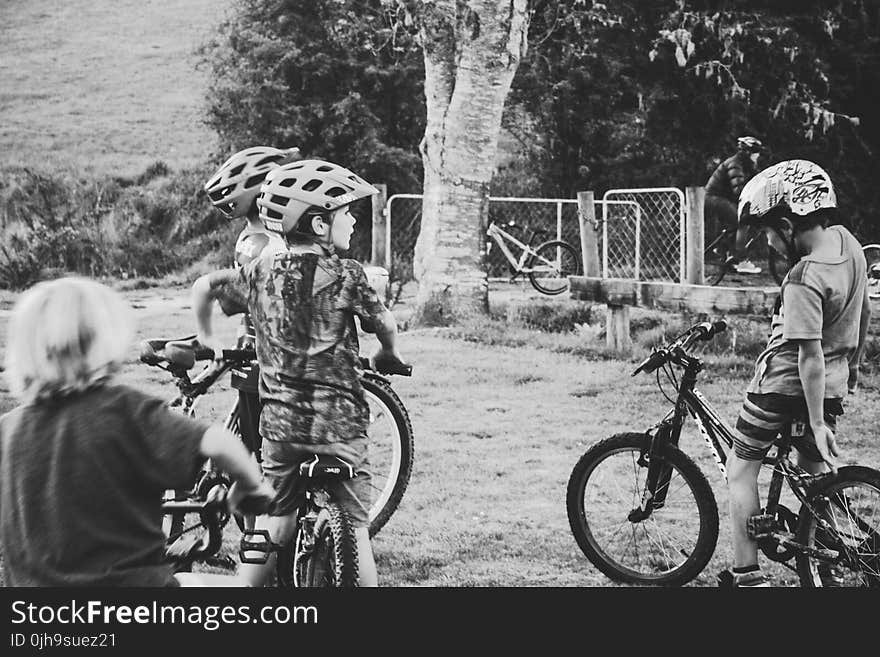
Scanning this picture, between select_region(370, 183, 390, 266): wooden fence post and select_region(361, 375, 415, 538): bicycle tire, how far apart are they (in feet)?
13.6

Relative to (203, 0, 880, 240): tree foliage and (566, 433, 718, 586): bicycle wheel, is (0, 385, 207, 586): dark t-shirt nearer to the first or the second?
(566, 433, 718, 586): bicycle wheel

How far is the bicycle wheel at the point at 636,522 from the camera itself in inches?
123

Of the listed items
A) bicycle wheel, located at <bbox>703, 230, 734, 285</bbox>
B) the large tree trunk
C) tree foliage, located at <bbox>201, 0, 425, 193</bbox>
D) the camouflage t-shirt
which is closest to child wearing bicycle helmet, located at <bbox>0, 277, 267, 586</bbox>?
the camouflage t-shirt

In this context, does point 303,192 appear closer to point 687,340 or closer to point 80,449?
point 80,449

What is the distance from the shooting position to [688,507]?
126 inches

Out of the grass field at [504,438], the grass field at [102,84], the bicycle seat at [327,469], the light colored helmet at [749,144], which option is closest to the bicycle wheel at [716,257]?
the light colored helmet at [749,144]

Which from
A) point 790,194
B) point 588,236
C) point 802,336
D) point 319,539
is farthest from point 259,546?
point 588,236

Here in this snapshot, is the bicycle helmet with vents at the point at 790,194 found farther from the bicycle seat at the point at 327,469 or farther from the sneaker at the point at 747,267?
the sneaker at the point at 747,267

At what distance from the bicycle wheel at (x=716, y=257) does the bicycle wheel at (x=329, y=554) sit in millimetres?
4193

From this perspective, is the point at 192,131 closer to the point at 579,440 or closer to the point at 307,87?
the point at 307,87

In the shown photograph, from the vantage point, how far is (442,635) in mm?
2842

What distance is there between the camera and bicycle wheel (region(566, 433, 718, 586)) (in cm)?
312

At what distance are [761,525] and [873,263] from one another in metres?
2.50

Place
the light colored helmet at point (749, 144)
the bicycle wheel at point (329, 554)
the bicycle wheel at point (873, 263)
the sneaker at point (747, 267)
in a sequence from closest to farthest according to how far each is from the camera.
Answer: the bicycle wheel at point (329, 554) < the bicycle wheel at point (873, 263) < the light colored helmet at point (749, 144) < the sneaker at point (747, 267)
